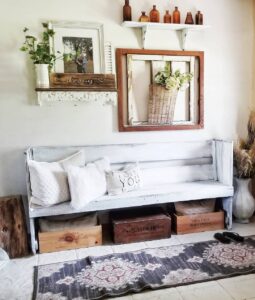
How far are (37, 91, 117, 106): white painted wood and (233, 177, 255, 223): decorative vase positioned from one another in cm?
158

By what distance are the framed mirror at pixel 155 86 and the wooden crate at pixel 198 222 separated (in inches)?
37.4

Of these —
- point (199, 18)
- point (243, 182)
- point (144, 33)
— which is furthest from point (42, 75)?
point (243, 182)

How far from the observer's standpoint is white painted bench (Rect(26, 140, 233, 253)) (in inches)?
103

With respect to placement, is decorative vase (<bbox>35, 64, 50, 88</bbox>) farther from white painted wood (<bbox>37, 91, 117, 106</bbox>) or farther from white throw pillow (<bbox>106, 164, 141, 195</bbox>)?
white throw pillow (<bbox>106, 164, 141, 195</bbox>)

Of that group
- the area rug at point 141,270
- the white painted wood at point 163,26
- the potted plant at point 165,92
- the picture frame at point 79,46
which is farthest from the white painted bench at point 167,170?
the white painted wood at point 163,26

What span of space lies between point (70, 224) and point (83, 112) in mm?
1096

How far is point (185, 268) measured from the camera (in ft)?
7.24

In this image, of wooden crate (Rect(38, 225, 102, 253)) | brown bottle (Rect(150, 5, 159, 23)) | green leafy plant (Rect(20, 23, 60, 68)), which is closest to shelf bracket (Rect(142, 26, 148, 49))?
brown bottle (Rect(150, 5, 159, 23))

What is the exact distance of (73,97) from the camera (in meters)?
2.71

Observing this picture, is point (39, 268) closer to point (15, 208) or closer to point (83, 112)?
point (15, 208)

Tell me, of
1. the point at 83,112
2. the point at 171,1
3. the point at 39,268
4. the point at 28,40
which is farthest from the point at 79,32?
the point at 39,268

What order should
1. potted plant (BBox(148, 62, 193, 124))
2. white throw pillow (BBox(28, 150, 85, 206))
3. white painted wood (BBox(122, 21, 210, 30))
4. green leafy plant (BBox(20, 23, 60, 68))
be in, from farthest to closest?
potted plant (BBox(148, 62, 193, 124)) → white painted wood (BBox(122, 21, 210, 30)) → green leafy plant (BBox(20, 23, 60, 68)) → white throw pillow (BBox(28, 150, 85, 206))

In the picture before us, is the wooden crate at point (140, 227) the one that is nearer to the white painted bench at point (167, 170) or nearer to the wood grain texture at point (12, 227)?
the white painted bench at point (167, 170)

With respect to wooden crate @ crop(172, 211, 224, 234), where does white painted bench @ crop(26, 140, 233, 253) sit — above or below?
above
